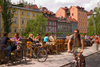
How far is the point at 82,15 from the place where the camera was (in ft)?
307

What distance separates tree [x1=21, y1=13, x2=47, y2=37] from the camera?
52969 mm

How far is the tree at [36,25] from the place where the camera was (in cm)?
5297

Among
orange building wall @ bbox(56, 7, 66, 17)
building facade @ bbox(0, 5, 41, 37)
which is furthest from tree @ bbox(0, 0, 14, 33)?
orange building wall @ bbox(56, 7, 66, 17)

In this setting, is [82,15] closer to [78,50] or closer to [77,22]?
[77,22]

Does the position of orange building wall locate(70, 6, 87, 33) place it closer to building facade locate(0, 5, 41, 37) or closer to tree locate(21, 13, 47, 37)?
building facade locate(0, 5, 41, 37)

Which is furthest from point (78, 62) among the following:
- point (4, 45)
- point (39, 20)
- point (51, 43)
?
point (39, 20)

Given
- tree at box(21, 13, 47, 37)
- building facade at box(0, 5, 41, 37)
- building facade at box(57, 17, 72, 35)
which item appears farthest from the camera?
building facade at box(57, 17, 72, 35)

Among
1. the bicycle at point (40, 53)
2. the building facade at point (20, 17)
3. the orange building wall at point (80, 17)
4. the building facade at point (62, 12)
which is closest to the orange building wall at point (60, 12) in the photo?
the building facade at point (62, 12)

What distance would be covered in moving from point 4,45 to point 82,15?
8852 centimetres

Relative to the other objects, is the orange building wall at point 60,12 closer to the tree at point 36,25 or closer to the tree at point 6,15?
the tree at point 36,25

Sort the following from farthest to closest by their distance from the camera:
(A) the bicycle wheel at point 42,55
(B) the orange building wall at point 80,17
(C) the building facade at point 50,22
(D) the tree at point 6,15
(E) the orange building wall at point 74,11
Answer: (B) the orange building wall at point 80,17 → (E) the orange building wall at point 74,11 → (C) the building facade at point 50,22 → (D) the tree at point 6,15 → (A) the bicycle wheel at point 42,55

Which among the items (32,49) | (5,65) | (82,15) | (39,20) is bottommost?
(5,65)

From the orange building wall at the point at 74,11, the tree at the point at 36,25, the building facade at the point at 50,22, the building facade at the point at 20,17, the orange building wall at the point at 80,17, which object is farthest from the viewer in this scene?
the orange building wall at the point at 80,17

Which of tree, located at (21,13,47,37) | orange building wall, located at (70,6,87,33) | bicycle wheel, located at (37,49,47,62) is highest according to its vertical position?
orange building wall, located at (70,6,87,33)
